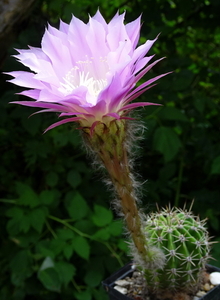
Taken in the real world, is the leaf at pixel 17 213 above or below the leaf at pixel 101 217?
above

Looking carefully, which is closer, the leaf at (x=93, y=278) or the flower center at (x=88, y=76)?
the flower center at (x=88, y=76)

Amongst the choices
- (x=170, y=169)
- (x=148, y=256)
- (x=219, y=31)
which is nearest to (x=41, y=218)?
(x=170, y=169)

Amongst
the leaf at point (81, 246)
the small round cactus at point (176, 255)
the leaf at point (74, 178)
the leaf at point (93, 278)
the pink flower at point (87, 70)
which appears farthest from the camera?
the leaf at point (74, 178)

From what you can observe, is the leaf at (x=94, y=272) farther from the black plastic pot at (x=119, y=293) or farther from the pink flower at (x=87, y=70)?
the pink flower at (x=87, y=70)

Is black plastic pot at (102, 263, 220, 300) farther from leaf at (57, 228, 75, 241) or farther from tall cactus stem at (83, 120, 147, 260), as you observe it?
leaf at (57, 228, 75, 241)

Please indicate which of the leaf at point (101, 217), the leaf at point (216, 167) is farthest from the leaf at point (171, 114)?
the leaf at point (101, 217)

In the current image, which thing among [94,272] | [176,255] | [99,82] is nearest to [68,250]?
[94,272]

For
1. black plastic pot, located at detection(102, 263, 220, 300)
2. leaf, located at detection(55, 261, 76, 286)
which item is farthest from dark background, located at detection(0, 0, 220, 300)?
black plastic pot, located at detection(102, 263, 220, 300)
